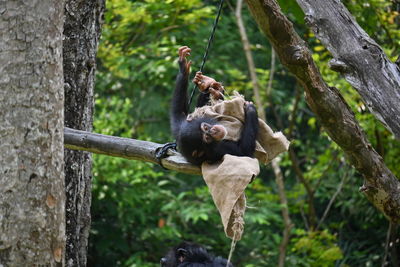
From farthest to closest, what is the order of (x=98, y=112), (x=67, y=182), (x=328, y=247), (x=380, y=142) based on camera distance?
(x=98, y=112)
(x=328, y=247)
(x=380, y=142)
(x=67, y=182)

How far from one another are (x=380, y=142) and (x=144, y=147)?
183 inches

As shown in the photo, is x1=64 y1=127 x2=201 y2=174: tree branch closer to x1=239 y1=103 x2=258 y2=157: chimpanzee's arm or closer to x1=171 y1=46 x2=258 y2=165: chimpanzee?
x1=171 y1=46 x2=258 y2=165: chimpanzee

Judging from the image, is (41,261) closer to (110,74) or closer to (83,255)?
(83,255)

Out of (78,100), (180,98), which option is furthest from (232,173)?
(78,100)

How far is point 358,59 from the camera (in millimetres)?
4395

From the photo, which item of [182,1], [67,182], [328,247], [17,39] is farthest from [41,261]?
[328,247]

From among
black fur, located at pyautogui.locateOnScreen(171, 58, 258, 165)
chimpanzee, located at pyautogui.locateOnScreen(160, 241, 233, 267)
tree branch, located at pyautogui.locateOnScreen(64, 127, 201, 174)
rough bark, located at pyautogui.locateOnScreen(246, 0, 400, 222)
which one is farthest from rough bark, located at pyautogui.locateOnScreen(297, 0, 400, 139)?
chimpanzee, located at pyautogui.locateOnScreen(160, 241, 233, 267)

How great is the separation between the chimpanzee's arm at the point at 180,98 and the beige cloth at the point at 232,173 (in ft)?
1.77

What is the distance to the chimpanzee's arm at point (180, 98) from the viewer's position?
15.0 feet

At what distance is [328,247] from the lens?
894 cm

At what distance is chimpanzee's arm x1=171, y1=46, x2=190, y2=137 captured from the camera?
457 centimetres

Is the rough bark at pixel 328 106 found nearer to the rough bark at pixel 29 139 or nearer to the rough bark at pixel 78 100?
the rough bark at pixel 78 100

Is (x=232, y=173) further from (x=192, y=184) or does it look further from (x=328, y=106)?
(x=192, y=184)

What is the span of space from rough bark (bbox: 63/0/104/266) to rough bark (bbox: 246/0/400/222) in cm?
136
